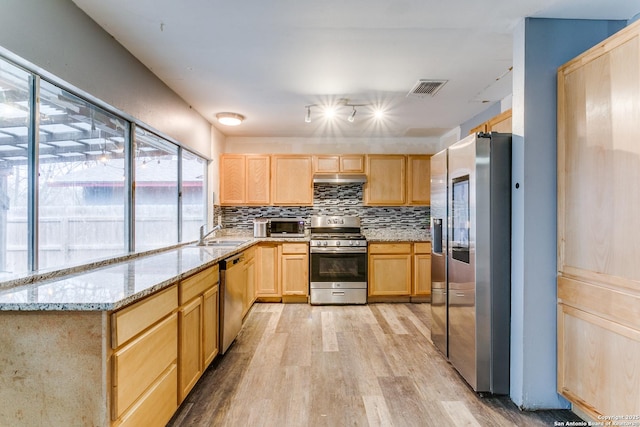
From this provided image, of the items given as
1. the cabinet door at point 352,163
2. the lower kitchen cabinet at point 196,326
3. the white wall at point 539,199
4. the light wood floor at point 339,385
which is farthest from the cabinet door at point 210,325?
the cabinet door at point 352,163

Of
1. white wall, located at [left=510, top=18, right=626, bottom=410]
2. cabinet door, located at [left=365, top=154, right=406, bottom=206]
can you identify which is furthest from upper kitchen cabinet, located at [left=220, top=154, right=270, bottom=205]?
white wall, located at [left=510, top=18, right=626, bottom=410]

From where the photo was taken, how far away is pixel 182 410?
2.06 m

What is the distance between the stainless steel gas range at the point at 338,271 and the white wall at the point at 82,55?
94.2 inches

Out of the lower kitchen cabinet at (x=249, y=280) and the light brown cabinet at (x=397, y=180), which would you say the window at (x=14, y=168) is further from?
the light brown cabinet at (x=397, y=180)

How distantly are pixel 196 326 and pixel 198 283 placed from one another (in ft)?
0.92

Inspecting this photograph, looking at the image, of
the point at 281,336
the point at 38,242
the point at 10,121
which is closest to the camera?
the point at 10,121

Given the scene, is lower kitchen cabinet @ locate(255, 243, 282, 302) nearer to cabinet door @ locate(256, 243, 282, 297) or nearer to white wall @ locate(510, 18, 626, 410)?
cabinet door @ locate(256, 243, 282, 297)

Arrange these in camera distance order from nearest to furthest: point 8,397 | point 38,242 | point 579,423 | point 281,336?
point 8,397
point 38,242
point 579,423
point 281,336

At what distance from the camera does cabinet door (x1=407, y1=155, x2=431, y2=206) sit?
16.1 feet

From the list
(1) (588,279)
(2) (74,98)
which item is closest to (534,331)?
(1) (588,279)

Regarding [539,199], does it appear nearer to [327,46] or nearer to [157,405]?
[327,46]

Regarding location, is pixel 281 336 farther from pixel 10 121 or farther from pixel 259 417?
pixel 10 121

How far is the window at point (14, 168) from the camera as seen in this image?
64.7 inches

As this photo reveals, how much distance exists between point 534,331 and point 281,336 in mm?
2173
